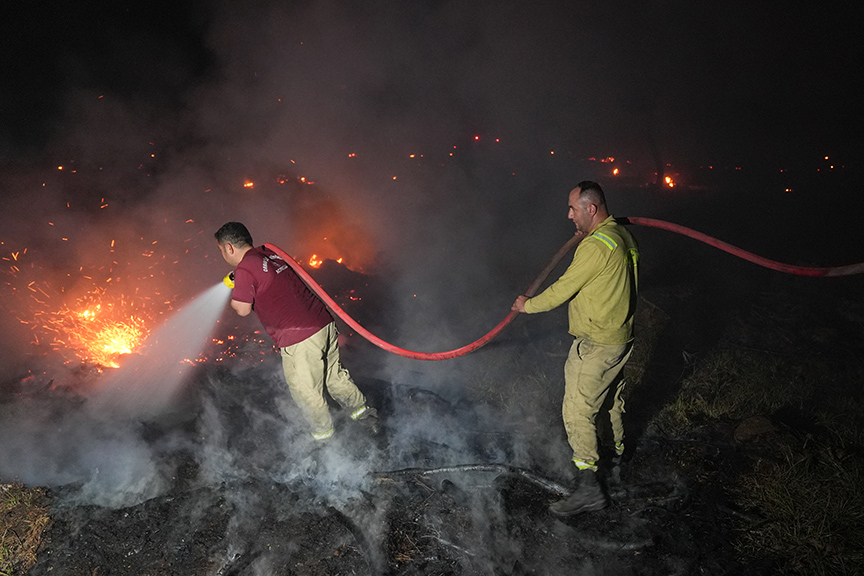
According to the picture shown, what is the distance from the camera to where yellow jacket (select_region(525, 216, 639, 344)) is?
3.18 metres

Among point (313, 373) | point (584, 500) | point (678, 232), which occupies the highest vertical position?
point (678, 232)

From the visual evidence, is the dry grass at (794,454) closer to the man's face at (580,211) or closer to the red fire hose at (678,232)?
the red fire hose at (678,232)

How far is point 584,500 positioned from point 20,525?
469 centimetres

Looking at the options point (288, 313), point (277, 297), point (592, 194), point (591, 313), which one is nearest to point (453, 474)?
point (591, 313)

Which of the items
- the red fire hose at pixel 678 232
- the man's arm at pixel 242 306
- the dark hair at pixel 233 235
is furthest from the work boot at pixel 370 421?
the dark hair at pixel 233 235

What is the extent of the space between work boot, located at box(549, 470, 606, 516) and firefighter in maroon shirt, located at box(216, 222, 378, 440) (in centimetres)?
221

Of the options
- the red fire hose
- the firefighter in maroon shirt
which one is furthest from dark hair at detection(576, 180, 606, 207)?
the firefighter in maroon shirt

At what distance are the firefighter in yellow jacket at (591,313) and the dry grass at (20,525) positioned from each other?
4181mm

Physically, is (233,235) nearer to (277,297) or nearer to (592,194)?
(277,297)

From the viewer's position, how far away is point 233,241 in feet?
12.6

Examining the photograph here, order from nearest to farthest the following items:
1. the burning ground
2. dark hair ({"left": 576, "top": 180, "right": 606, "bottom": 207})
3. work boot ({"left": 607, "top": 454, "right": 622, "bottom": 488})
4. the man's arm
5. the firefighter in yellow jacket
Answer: the burning ground, the firefighter in yellow jacket, dark hair ({"left": 576, "top": 180, "right": 606, "bottom": 207}), the man's arm, work boot ({"left": 607, "top": 454, "right": 622, "bottom": 488})

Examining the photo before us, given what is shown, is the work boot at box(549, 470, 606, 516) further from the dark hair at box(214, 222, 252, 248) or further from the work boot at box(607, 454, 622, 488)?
the dark hair at box(214, 222, 252, 248)

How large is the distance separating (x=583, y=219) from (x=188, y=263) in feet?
26.3

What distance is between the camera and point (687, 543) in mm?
3154
